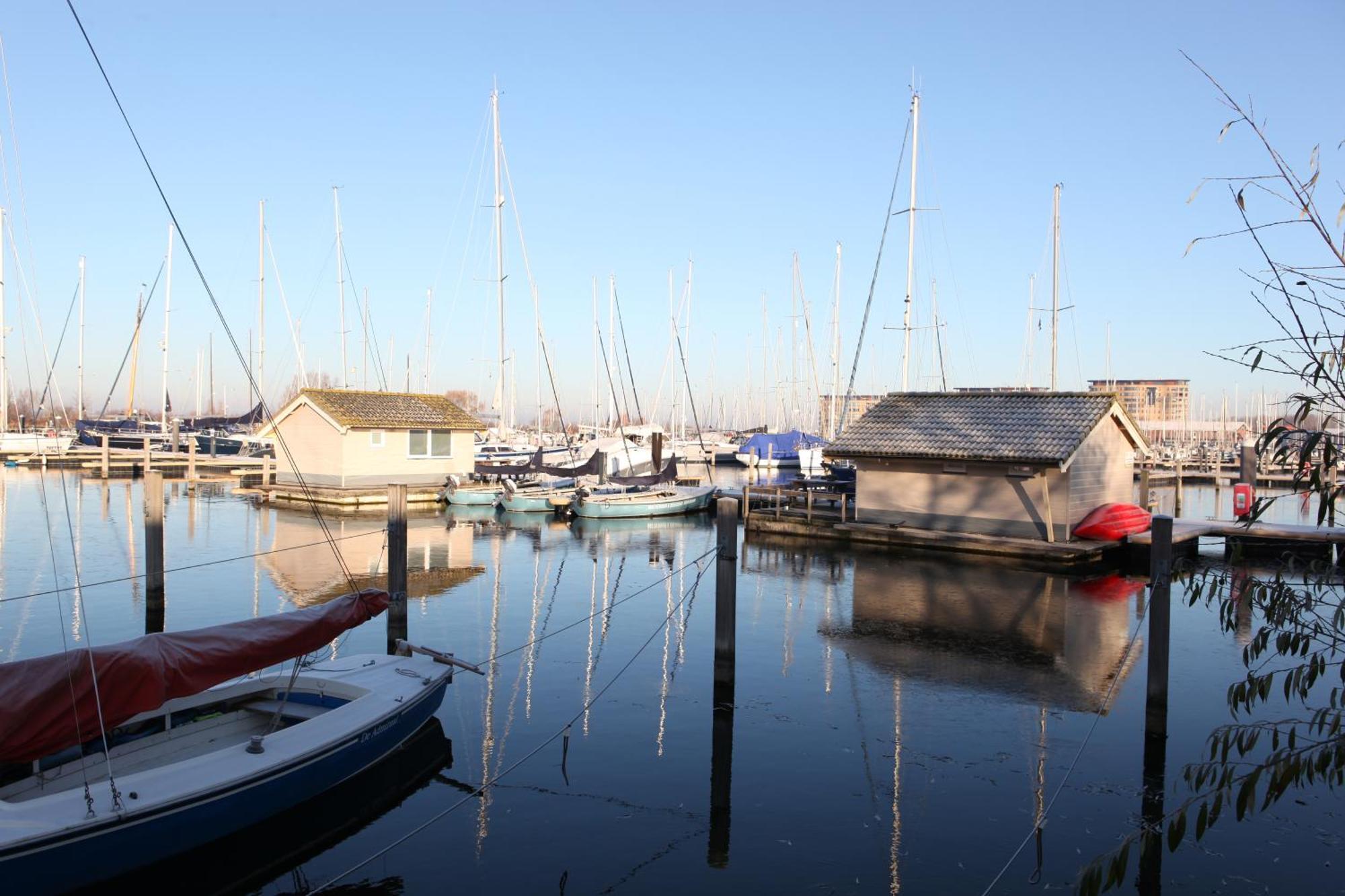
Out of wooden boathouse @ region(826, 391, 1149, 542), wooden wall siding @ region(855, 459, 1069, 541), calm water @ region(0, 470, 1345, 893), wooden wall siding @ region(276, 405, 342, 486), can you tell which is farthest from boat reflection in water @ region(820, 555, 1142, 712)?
wooden wall siding @ region(276, 405, 342, 486)

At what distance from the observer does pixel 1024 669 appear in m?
16.4

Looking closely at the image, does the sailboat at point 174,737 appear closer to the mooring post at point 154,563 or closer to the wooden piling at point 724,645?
the wooden piling at point 724,645

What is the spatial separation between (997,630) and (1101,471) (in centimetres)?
1211

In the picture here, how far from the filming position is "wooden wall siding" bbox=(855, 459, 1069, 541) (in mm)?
27766

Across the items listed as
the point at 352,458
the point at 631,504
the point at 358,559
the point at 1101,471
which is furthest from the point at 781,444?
the point at 358,559

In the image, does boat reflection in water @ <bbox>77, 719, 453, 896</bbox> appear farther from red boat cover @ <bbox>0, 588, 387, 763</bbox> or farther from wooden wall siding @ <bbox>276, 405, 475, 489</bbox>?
wooden wall siding @ <bbox>276, 405, 475, 489</bbox>

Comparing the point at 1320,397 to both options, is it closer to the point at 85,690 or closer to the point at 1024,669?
the point at 85,690

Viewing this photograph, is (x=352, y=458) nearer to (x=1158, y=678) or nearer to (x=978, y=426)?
(x=978, y=426)

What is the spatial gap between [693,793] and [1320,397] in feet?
27.7

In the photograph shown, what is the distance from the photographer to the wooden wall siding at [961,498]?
27.8 metres

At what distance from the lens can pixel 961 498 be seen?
2938 centimetres

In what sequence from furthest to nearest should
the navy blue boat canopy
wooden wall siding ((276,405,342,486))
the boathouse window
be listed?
the navy blue boat canopy
the boathouse window
wooden wall siding ((276,405,342,486))

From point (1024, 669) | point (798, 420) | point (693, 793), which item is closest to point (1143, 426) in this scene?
point (798, 420)

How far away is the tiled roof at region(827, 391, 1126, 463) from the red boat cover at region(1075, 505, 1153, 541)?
94.9 inches
